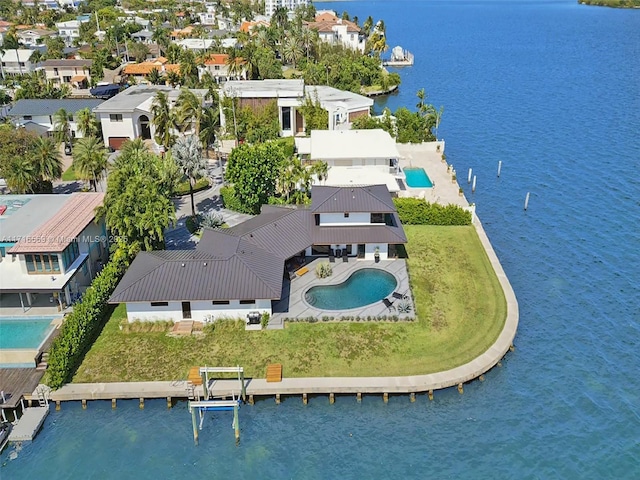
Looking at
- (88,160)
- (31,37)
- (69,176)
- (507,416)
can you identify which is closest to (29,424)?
(507,416)

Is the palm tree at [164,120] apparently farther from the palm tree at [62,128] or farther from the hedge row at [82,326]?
the hedge row at [82,326]

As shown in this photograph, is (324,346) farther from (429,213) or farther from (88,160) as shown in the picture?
(88,160)

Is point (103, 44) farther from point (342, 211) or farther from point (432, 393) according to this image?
point (432, 393)

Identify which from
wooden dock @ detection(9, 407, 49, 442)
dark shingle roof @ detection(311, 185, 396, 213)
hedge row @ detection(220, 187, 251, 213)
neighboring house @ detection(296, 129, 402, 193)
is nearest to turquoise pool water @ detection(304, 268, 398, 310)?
dark shingle roof @ detection(311, 185, 396, 213)

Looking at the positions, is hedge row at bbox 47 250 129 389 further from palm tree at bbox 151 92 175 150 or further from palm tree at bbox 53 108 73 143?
palm tree at bbox 53 108 73 143

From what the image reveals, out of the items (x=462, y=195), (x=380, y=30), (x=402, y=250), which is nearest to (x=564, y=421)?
(x=402, y=250)

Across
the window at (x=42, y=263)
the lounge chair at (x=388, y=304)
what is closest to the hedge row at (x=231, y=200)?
the window at (x=42, y=263)
